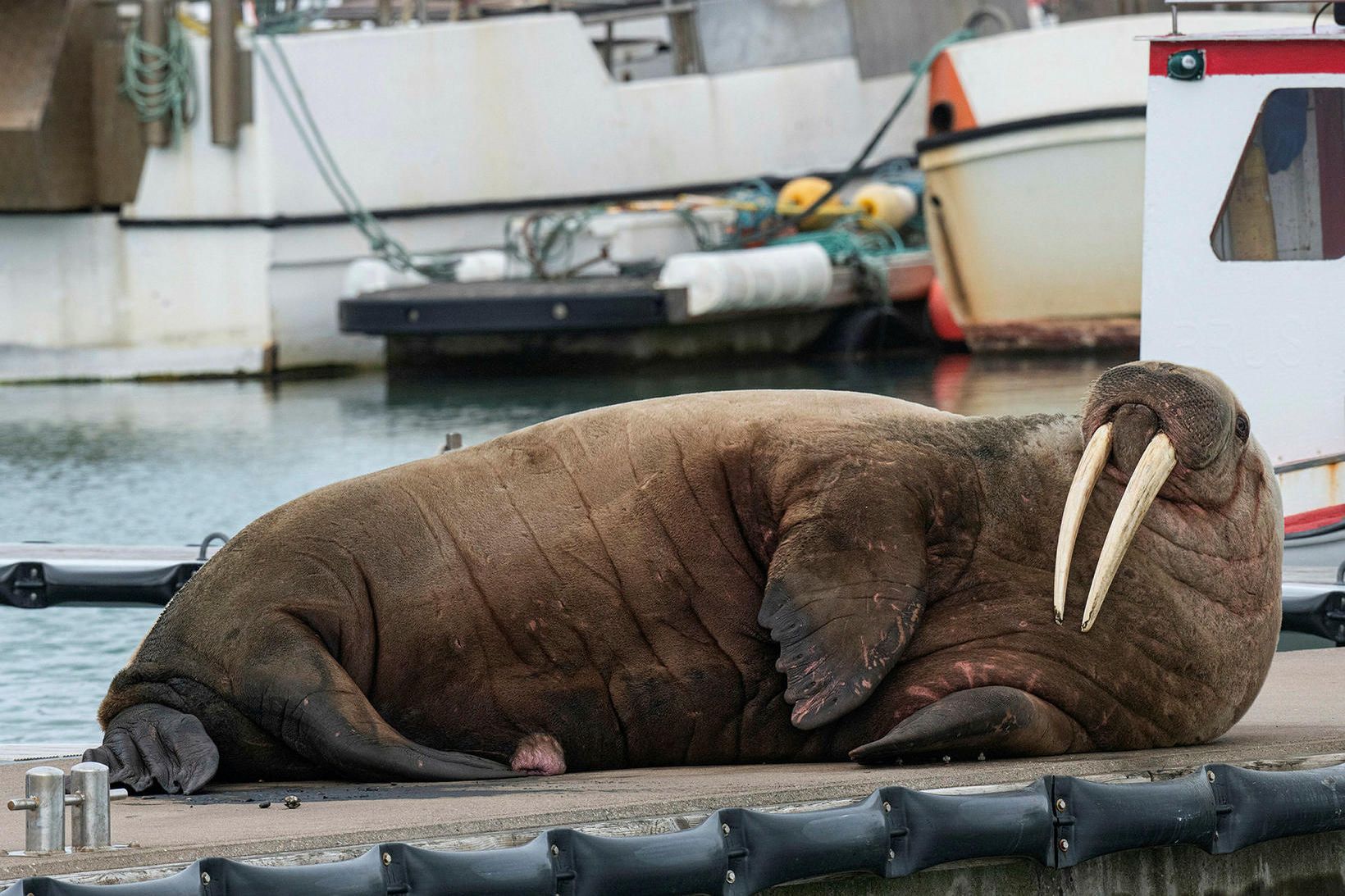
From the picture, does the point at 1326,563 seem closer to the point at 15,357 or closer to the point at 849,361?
the point at 849,361

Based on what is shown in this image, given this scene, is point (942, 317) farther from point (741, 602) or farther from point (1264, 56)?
point (741, 602)

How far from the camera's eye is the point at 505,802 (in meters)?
2.98

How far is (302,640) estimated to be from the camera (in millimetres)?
3453

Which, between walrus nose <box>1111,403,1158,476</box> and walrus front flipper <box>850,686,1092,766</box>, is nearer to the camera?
walrus front flipper <box>850,686,1092,766</box>

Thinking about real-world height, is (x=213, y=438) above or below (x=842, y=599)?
below

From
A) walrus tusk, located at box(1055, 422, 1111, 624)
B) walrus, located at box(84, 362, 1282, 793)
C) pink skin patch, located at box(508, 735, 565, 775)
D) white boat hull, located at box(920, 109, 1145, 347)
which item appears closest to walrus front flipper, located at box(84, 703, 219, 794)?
walrus, located at box(84, 362, 1282, 793)

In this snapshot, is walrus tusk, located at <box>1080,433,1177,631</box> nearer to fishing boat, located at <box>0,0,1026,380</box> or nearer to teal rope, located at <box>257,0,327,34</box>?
fishing boat, located at <box>0,0,1026,380</box>

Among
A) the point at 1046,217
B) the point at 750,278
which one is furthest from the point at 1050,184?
the point at 750,278

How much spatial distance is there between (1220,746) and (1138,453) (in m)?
0.54

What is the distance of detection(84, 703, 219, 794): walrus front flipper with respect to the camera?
3.28 metres

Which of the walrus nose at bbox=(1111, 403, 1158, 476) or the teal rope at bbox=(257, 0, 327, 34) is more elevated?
the teal rope at bbox=(257, 0, 327, 34)

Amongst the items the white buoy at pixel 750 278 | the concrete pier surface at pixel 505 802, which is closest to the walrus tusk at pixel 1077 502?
the concrete pier surface at pixel 505 802

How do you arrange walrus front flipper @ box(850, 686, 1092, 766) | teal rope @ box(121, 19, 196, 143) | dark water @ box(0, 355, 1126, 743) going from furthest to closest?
teal rope @ box(121, 19, 196, 143)
dark water @ box(0, 355, 1126, 743)
walrus front flipper @ box(850, 686, 1092, 766)

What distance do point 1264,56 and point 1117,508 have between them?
10.1 feet
